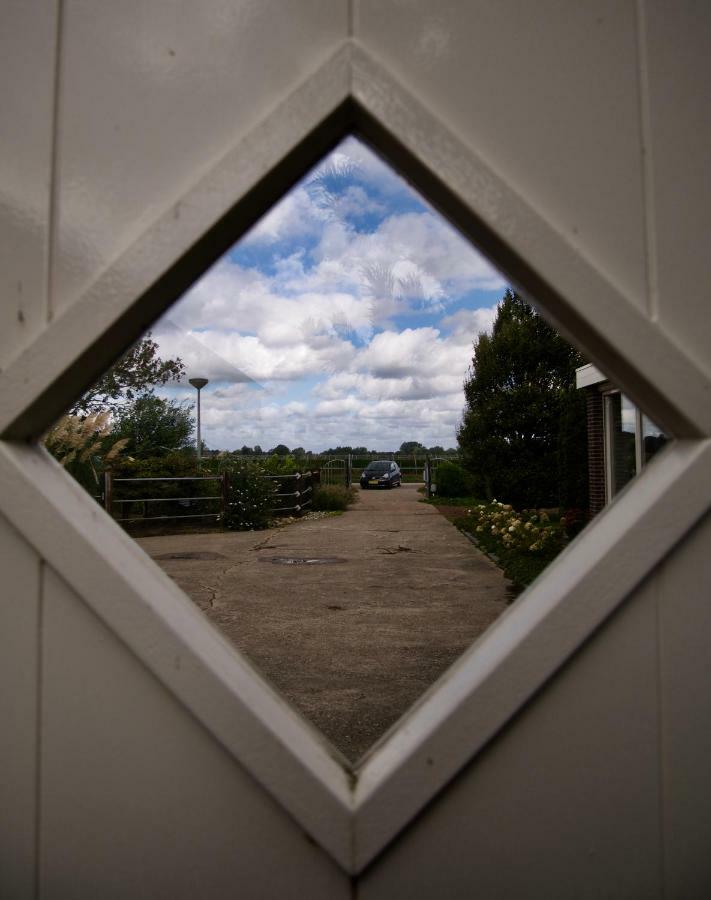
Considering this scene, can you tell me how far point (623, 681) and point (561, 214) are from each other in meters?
0.70

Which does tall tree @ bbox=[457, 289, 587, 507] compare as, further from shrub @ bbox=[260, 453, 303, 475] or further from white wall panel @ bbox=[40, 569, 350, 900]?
white wall panel @ bbox=[40, 569, 350, 900]

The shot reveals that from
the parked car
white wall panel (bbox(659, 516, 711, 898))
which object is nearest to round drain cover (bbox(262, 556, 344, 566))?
white wall panel (bbox(659, 516, 711, 898))

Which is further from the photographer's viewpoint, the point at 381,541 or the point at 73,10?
the point at 381,541

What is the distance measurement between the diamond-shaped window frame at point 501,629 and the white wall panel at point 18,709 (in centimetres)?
7

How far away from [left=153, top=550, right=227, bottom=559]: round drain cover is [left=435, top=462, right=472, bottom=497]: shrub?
14.1 m

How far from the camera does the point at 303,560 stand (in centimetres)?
923

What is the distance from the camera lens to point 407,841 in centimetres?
88

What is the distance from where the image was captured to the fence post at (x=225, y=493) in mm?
13000

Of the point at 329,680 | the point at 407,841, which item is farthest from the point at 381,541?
the point at 407,841

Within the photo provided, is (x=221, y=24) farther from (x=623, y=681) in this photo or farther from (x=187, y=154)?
(x=623, y=681)

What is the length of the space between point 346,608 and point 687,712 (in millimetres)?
5599

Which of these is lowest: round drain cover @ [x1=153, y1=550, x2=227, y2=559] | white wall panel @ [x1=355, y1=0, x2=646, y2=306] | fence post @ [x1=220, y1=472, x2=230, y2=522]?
round drain cover @ [x1=153, y1=550, x2=227, y2=559]

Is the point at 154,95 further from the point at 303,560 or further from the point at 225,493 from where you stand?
the point at 225,493

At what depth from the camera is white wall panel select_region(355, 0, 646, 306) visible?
3.01ft
